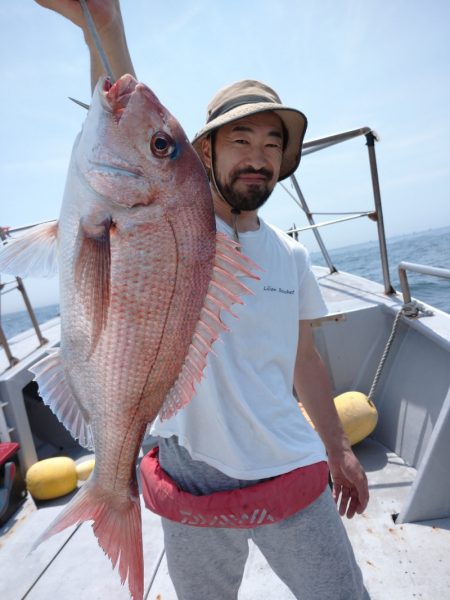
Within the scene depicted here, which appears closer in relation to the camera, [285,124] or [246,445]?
[246,445]

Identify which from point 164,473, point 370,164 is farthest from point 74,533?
point 370,164

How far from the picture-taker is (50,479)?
3.81 meters

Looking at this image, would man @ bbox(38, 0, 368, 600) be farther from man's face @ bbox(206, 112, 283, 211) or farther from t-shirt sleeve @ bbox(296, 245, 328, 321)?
t-shirt sleeve @ bbox(296, 245, 328, 321)

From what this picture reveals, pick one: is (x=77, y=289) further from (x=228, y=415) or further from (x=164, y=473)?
(x=164, y=473)

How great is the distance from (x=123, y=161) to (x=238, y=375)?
88cm

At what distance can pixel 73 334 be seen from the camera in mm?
1215

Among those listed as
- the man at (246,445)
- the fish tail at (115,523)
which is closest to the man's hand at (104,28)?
the man at (246,445)

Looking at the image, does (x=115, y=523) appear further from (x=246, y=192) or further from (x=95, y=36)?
(x=95, y=36)

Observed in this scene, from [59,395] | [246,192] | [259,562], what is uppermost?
[246,192]

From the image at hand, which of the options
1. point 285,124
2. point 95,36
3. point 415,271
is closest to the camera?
point 95,36

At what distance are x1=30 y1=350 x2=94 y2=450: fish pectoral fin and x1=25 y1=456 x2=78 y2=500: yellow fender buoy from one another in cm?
298

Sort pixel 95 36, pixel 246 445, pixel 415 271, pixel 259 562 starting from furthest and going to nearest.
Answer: pixel 415 271
pixel 259 562
pixel 246 445
pixel 95 36

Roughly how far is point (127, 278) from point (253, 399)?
735 mm

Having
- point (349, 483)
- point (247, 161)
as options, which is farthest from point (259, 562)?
point (247, 161)
